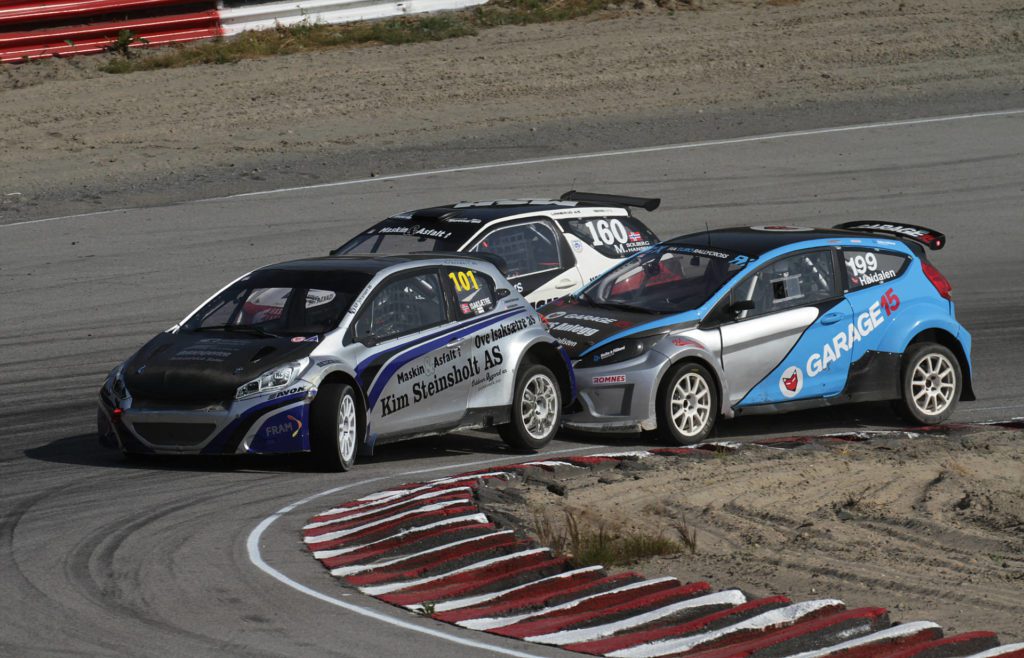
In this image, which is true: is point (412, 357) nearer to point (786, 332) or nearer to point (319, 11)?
point (786, 332)

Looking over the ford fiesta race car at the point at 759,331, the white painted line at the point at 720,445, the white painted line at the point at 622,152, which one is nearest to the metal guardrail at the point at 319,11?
the white painted line at the point at 622,152

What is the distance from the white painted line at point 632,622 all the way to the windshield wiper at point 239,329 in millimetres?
4614

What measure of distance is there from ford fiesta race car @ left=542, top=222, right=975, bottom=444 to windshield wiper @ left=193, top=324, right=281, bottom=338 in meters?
2.65

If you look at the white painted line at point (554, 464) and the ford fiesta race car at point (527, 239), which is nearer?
the white painted line at point (554, 464)

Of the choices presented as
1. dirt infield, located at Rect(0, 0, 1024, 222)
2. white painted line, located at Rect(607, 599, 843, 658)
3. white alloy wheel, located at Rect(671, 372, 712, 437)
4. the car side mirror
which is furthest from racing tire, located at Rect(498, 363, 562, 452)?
dirt infield, located at Rect(0, 0, 1024, 222)

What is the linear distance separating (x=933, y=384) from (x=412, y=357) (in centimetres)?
478

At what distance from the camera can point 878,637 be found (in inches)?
297

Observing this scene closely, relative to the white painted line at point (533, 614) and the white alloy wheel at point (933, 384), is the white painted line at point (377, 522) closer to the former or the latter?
the white painted line at point (533, 614)

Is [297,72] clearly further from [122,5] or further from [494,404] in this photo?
[494,404]

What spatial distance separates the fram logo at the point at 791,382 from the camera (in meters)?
13.3

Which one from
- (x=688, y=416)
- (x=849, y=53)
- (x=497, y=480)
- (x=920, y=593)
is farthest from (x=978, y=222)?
(x=920, y=593)

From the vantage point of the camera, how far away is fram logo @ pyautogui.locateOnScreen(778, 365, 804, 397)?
13.3 m

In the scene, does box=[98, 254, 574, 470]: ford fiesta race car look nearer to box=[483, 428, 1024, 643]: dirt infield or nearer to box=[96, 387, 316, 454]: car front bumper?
box=[96, 387, 316, 454]: car front bumper

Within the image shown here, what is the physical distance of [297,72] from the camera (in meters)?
28.3
